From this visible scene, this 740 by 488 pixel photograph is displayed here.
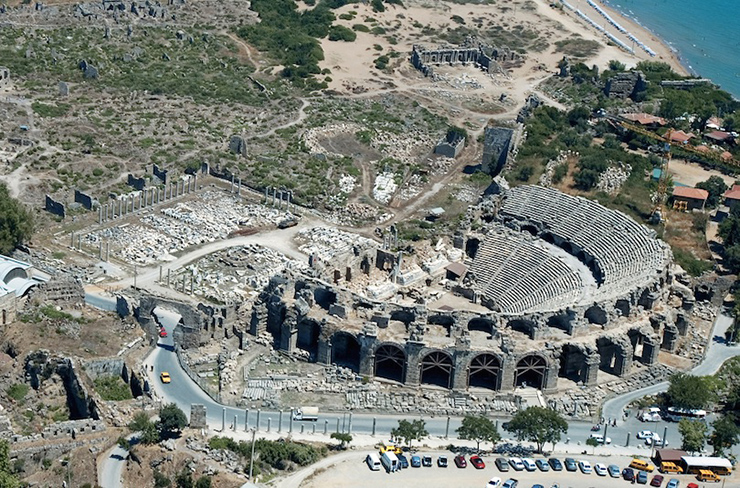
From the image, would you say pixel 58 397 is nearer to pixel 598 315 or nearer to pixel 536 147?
pixel 598 315

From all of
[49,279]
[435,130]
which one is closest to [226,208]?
[49,279]

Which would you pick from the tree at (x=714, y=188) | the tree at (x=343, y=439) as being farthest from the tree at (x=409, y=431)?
the tree at (x=714, y=188)

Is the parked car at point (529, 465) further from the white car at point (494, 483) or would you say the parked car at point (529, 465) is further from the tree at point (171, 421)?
the tree at point (171, 421)

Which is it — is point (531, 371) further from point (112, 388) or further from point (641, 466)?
point (112, 388)

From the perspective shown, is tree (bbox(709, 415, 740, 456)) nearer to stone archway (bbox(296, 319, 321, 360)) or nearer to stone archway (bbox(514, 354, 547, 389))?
stone archway (bbox(514, 354, 547, 389))

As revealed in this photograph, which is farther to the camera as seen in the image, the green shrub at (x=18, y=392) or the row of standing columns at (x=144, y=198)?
the row of standing columns at (x=144, y=198)

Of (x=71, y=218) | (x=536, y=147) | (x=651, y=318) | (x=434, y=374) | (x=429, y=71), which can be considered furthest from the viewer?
(x=429, y=71)
